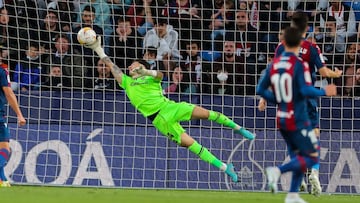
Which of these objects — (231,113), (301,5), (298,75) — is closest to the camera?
(298,75)

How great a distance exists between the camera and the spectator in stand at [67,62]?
1656 centimetres

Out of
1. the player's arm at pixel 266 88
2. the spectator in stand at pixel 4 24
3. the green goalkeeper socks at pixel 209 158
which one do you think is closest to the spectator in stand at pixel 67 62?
the spectator in stand at pixel 4 24

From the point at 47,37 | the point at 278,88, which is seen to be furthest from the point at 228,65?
the point at 278,88

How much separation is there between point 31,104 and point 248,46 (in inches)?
155

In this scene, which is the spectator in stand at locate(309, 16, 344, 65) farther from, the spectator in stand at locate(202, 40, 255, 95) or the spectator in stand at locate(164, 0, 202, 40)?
the spectator in stand at locate(164, 0, 202, 40)

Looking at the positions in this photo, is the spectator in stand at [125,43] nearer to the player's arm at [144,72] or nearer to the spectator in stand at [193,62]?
the spectator in stand at [193,62]

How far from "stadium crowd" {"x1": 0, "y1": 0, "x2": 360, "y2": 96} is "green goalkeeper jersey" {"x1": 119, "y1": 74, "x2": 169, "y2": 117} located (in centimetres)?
194

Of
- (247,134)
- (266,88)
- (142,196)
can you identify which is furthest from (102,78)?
(266,88)

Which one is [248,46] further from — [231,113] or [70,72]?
[70,72]

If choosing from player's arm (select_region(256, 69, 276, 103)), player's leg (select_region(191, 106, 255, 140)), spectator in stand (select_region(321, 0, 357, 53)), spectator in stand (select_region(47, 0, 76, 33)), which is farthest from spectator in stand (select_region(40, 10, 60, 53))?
player's arm (select_region(256, 69, 276, 103))

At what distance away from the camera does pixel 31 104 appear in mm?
16219

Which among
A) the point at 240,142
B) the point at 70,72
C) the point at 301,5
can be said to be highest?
the point at 301,5

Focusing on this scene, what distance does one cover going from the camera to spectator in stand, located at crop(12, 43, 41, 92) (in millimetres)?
16609

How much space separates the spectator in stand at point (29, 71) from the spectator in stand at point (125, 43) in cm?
137
